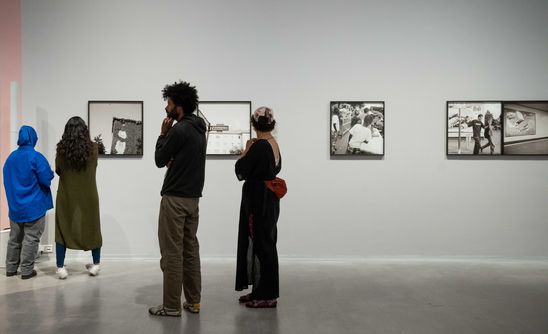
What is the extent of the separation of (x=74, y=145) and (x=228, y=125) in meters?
1.87

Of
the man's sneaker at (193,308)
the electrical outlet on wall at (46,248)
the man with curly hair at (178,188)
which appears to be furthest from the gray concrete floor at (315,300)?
the man with curly hair at (178,188)

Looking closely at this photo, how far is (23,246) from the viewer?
5359mm

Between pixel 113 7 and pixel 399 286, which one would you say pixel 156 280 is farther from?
pixel 113 7

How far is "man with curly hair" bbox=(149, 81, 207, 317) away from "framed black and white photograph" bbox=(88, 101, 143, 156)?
254cm

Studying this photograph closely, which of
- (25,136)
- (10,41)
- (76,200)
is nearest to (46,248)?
(76,200)

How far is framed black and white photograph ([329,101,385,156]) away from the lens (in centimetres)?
642

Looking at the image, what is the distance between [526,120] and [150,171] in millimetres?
4627

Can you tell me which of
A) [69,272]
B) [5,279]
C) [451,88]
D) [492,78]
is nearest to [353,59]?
[451,88]

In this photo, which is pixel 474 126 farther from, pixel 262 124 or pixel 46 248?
pixel 46 248

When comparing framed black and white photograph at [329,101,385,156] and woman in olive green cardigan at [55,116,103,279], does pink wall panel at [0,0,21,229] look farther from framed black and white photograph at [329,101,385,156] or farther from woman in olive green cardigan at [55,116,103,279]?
framed black and white photograph at [329,101,385,156]

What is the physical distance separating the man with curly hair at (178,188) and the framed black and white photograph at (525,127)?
4.17 m

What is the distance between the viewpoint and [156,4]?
643 cm

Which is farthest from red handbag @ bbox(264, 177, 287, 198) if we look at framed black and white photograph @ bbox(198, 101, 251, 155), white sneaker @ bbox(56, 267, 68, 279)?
white sneaker @ bbox(56, 267, 68, 279)

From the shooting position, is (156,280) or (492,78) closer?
(156,280)
